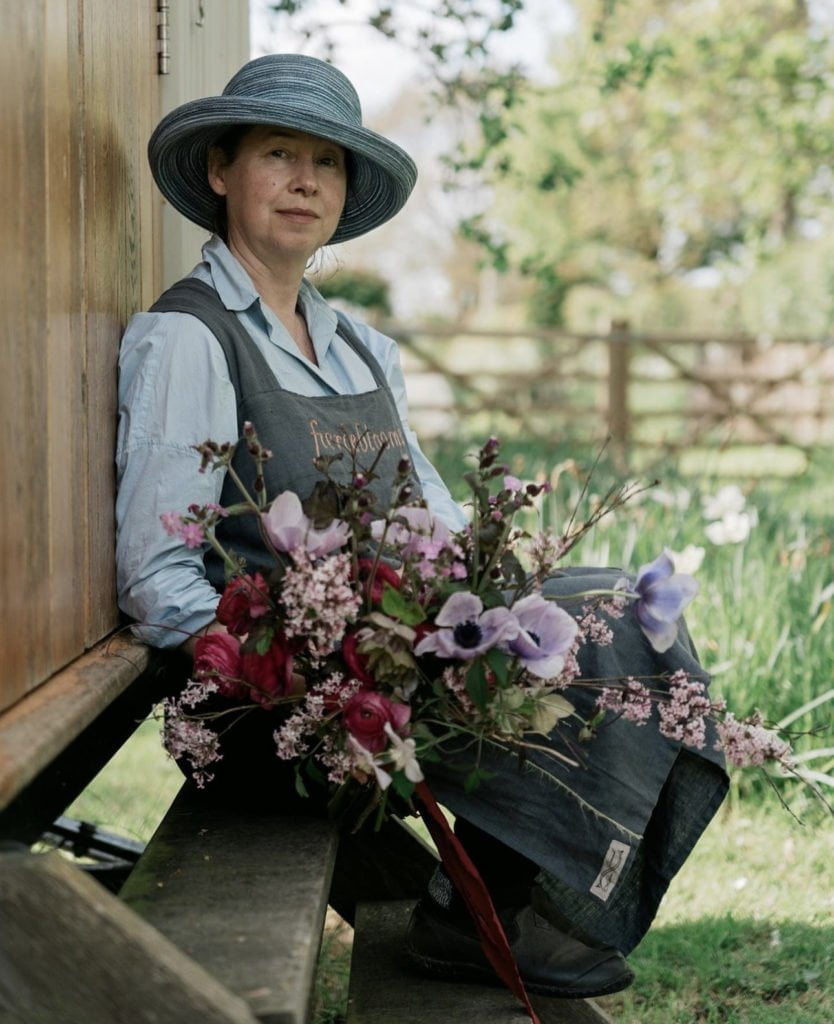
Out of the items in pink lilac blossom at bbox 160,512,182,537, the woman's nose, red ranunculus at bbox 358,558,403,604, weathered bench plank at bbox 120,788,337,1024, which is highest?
the woman's nose

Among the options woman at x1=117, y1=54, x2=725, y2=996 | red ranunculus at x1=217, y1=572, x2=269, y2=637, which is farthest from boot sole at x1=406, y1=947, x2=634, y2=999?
red ranunculus at x1=217, y1=572, x2=269, y2=637

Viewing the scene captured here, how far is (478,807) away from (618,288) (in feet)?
103

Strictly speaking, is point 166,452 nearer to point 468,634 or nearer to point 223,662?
point 223,662

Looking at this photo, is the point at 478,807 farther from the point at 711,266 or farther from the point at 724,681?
the point at 711,266

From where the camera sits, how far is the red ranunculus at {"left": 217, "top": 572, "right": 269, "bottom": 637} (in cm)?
177

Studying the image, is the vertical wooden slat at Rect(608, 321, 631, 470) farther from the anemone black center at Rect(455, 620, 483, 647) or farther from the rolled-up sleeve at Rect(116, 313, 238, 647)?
the anemone black center at Rect(455, 620, 483, 647)

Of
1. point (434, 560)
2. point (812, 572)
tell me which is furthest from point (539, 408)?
point (434, 560)

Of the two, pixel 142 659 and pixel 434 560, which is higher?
pixel 434 560

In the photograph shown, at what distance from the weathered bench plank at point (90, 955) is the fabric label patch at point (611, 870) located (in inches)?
34.8

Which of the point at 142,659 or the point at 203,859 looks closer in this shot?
the point at 203,859

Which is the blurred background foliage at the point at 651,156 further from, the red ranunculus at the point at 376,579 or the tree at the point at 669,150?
the red ranunculus at the point at 376,579

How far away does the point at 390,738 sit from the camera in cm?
174

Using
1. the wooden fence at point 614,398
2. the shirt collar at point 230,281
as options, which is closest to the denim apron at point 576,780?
the shirt collar at point 230,281

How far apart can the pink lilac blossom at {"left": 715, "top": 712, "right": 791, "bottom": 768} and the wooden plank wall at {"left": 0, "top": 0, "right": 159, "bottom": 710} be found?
0.92 meters
